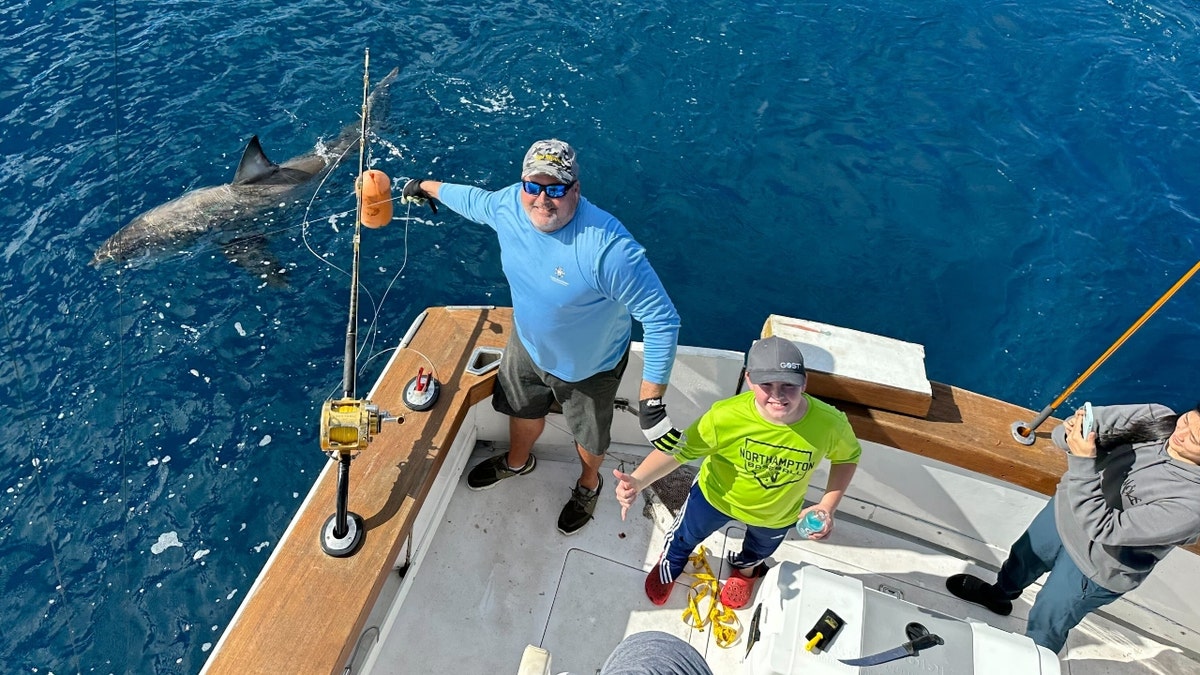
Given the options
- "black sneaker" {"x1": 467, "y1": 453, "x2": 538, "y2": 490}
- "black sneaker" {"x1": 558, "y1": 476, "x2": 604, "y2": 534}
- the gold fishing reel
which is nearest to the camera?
the gold fishing reel

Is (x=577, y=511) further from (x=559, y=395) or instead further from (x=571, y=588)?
(x=559, y=395)

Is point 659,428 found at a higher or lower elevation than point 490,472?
higher

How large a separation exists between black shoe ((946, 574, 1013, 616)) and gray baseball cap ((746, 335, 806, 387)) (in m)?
2.17

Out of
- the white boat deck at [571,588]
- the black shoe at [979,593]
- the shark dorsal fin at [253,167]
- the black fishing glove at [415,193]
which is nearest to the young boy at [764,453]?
the white boat deck at [571,588]

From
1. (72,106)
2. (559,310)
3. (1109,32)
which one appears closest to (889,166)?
(1109,32)

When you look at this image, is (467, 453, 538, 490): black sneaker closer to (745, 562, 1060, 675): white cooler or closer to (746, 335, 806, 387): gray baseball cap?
(745, 562, 1060, 675): white cooler

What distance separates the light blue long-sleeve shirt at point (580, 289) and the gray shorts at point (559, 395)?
0.33 feet

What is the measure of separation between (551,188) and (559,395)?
121 cm

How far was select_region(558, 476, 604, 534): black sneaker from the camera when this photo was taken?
14.2 feet

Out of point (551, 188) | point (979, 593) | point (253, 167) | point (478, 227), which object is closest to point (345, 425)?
point (551, 188)

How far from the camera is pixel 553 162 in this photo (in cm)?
299

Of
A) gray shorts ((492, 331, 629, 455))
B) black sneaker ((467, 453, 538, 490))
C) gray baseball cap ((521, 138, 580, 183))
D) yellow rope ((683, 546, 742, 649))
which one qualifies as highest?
gray baseball cap ((521, 138, 580, 183))

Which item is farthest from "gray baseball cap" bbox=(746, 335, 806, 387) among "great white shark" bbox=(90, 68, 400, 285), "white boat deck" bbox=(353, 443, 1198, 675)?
"great white shark" bbox=(90, 68, 400, 285)

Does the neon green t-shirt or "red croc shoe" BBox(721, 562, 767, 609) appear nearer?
the neon green t-shirt
